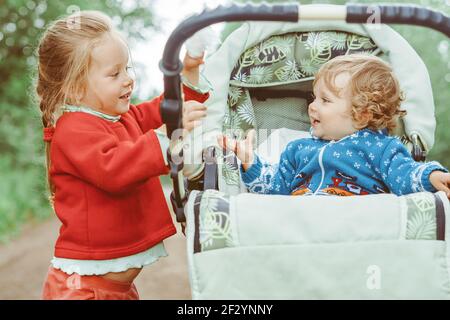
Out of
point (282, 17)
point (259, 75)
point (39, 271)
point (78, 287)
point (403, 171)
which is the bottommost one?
point (39, 271)

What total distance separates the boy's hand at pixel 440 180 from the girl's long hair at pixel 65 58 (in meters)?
1.14

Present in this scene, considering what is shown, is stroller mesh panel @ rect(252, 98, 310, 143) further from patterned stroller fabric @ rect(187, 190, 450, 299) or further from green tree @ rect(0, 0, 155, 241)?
green tree @ rect(0, 0, 155, 241)

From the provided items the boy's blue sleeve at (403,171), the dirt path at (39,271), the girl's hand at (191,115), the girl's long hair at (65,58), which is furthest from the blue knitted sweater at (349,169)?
the dirt path at (39,271)

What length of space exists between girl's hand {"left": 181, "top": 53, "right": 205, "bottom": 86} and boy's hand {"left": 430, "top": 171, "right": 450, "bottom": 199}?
80cm

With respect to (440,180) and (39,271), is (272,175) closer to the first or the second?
(440,180)

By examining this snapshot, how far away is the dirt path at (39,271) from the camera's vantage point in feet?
15.8

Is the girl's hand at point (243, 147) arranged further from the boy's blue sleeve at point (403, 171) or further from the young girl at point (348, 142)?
the boy's blue sleeve at point (403, 171)

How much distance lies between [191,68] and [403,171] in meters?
0.77

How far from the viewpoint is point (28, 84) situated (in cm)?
650

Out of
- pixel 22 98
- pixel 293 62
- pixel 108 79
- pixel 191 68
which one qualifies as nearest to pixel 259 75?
pixel 293 62

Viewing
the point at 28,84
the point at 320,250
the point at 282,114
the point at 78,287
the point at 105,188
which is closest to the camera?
the point at 320,250

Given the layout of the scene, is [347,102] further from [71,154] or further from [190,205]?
[71,154]

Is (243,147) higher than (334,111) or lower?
lower

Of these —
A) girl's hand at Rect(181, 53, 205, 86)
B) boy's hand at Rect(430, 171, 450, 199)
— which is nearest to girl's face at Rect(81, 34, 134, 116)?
girl's hand at Rect(181, 53, 205, 86)
